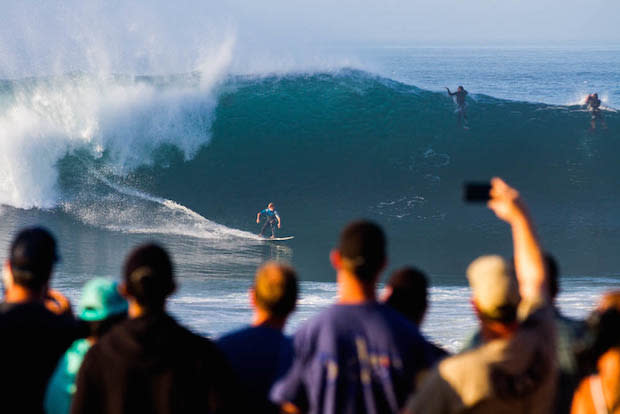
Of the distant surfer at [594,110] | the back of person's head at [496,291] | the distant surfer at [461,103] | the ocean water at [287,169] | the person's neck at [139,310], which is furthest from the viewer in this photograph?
the distant surfer at [594,110]

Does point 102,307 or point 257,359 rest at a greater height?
point 102,307

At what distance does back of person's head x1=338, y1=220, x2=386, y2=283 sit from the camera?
227 centimetres

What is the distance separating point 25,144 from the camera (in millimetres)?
16344

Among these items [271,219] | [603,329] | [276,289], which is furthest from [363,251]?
[271,219]

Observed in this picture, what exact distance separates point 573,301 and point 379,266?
298 inches

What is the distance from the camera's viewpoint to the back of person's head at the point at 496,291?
212 centimetres

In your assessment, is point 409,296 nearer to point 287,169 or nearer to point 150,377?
point 150,377

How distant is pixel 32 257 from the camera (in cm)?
243

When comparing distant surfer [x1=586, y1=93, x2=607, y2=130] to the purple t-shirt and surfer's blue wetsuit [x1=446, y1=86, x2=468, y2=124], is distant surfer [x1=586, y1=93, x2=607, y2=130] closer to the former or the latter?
surfer's blue wetsuit [x1=446, y1=86, x2=468, y2=124]

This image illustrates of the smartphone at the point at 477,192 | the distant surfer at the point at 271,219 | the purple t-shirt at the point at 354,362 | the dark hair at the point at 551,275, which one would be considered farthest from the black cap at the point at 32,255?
the distant surfer at the point at 271,219

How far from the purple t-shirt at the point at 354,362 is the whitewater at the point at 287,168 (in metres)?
7.92

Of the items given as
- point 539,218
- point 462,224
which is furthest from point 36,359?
point 539,218

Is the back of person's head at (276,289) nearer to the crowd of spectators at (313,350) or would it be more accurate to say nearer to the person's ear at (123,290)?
the crowd of spectators at (313,350)

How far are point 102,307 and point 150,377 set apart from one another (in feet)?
1.30
